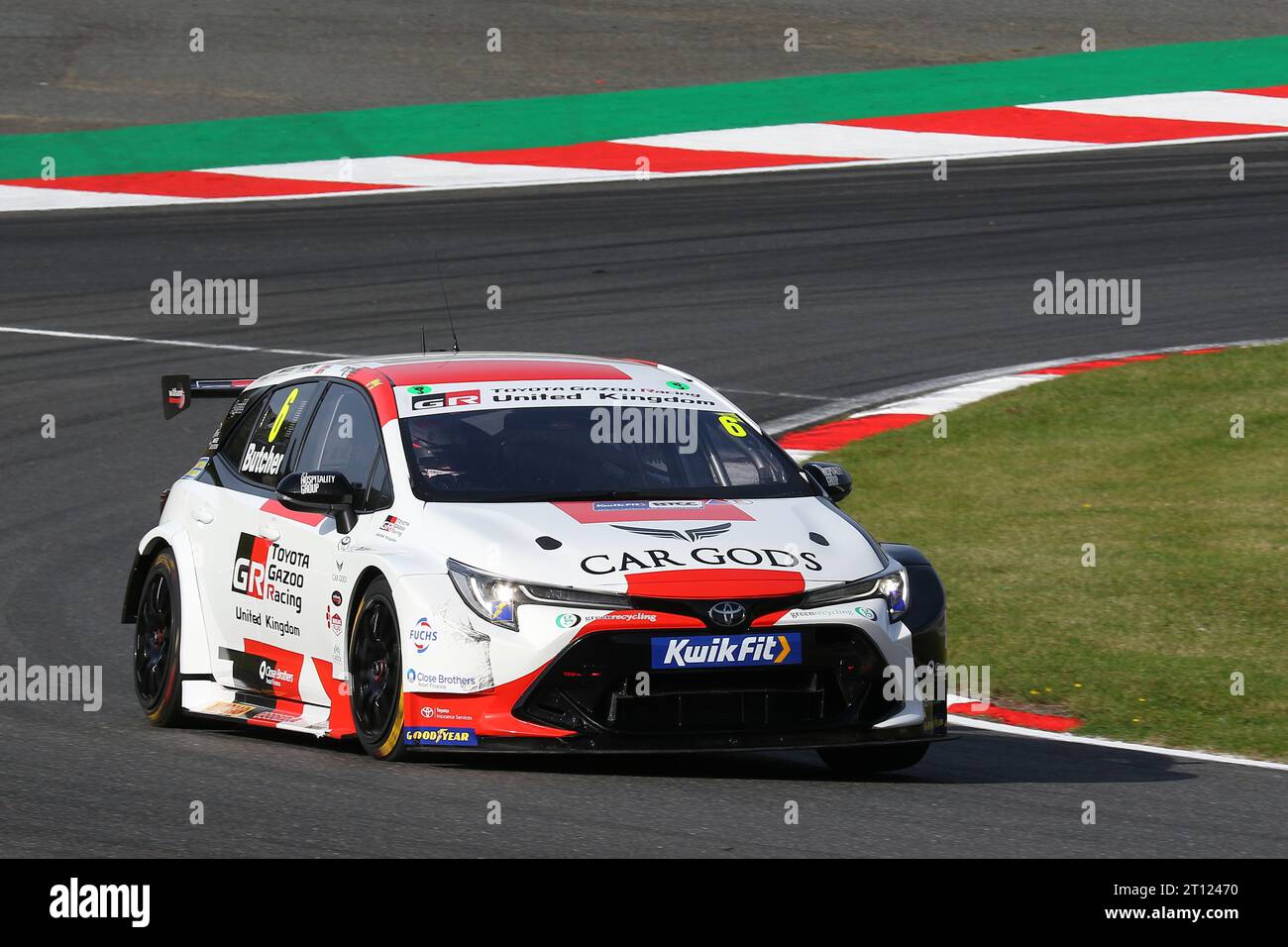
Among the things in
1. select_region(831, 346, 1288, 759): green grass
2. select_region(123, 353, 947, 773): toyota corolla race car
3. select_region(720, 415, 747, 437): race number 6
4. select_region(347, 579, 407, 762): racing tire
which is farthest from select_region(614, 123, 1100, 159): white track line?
select_region(347, 579, 407, 762): racing tire

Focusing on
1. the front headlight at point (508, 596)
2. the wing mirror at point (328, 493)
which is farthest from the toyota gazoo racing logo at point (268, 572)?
the front headlight at point (508, 596)

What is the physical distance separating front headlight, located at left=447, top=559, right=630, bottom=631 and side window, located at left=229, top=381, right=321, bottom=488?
5.35ft

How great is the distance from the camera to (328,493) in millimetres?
8039

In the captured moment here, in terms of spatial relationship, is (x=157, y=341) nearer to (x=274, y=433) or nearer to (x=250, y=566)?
(x=274, y=433)

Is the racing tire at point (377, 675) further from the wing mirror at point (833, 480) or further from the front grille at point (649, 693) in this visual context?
the wing mirror at point (833, 480)

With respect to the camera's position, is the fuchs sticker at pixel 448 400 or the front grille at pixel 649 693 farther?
the fuchs sticker at pixel 448 400

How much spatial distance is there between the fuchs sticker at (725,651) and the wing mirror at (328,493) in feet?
4.59

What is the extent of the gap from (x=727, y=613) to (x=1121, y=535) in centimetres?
537

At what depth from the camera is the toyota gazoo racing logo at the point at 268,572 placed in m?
8.25

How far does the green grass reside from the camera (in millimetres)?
9398

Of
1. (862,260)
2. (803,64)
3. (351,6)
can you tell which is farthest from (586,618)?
(351,6)
